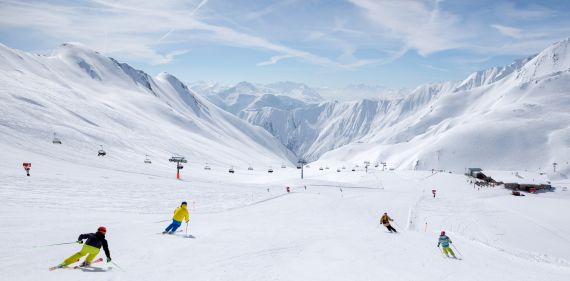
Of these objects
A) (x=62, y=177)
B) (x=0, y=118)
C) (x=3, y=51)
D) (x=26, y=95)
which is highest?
(x=3, y=51)

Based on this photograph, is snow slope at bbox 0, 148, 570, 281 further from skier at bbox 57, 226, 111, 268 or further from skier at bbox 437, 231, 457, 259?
skier at bbox 57, 226, 111, 268

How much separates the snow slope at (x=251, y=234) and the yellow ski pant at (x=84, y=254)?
2.35 feet

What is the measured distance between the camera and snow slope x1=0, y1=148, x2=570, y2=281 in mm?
16000

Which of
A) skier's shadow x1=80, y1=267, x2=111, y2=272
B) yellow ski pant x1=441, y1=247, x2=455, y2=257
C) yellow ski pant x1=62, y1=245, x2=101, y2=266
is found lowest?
yellow ski pant x1=441, y1=247, x2=455, y2=257

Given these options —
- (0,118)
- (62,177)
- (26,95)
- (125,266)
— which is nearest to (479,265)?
(125,266)

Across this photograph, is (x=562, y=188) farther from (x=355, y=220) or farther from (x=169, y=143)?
(x=169, y=143)

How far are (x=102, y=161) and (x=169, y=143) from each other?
284 ft

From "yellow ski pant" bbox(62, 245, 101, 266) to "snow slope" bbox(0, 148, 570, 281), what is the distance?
717mm

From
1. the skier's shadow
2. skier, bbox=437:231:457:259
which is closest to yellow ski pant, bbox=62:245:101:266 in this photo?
the skier's shadow

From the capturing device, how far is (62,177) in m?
40.2

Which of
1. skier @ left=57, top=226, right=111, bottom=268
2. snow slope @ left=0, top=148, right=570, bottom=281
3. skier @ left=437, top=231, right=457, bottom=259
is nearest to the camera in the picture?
skier @ left=57, top=226, right=111, bottom=268

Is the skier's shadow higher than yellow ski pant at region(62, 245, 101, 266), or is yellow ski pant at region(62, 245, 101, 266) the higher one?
yellow ski pant at region(62, 245, 101, 266)

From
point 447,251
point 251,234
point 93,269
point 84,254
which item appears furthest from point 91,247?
point 447,251

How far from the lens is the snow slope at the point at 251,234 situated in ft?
52.5
